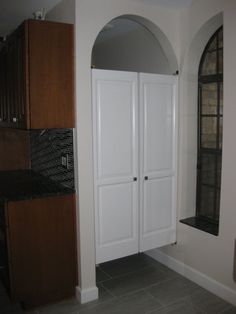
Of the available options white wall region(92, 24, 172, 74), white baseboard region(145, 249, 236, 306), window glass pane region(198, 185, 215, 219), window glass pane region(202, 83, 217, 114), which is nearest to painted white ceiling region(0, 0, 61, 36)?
white wall region(92, 24, 172, 74)

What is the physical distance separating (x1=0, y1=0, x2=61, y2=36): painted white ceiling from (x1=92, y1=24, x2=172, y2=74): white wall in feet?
3.32

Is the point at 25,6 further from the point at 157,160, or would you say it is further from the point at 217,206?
the point at 217,206

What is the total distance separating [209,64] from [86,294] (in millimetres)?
2274

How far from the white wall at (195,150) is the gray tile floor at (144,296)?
18cm

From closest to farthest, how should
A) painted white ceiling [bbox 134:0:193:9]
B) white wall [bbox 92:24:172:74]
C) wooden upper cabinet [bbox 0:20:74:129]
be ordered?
wooden upper cabinet [bbox 0:20:74:129]
painted white ceiling [bbox 134:0:193:9]
white wall [bbox 92:24:172:74]

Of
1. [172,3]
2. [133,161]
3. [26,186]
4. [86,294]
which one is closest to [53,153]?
[26,186]

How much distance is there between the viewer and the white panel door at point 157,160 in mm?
2822

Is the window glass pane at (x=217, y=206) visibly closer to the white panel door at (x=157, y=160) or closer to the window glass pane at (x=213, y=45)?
the white panel door at (x=157, y=160)

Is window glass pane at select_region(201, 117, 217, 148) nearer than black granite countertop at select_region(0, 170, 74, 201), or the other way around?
black granite countertop at select_region(0, 170, 74, 201)

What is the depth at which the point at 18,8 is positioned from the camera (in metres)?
2.79

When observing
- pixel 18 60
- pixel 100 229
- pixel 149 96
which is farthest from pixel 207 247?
pixel 18 60

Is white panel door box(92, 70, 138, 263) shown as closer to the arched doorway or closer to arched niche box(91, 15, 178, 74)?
the arched doorway

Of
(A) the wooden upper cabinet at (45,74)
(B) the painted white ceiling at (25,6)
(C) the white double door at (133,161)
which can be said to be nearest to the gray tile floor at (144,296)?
(C) the white double door at (133,161)

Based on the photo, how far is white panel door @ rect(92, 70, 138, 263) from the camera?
2590 mm
